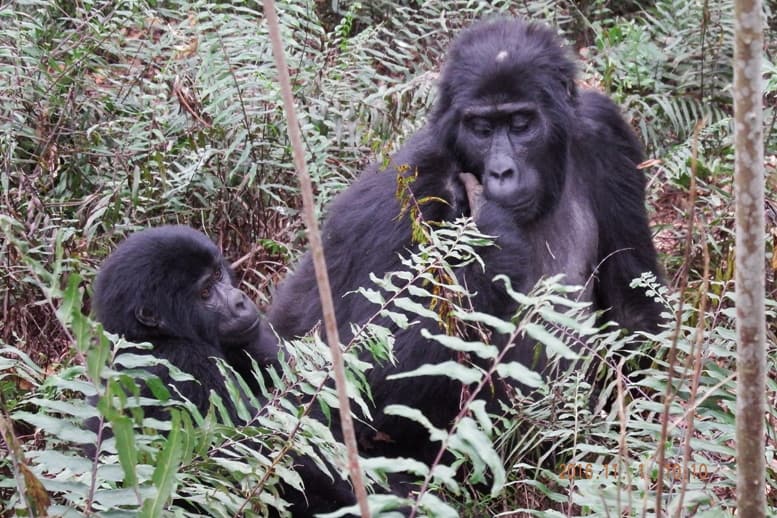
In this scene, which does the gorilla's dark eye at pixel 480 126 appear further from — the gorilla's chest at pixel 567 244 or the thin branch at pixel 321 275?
the thin branch at pixel 321 275

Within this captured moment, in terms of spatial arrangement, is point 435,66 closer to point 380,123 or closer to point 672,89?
point 380,123

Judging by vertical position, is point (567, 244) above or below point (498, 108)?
below

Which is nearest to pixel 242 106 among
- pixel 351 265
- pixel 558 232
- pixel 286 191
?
pixel 286 191

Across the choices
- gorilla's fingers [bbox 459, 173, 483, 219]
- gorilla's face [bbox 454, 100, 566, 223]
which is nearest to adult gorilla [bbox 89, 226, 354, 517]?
gorilla's fingers [bbox 459, 173, 483, 219]

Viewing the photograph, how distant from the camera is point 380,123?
6555 mm

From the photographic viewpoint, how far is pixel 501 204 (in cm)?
468

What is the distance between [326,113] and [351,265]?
5.67ft

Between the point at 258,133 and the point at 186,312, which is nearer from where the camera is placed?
the point at 186,312

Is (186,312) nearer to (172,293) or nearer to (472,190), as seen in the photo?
(172,293)

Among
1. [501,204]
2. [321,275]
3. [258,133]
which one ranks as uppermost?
[321,275]

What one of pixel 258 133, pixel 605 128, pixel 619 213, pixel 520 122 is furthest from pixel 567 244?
pixel 258 133

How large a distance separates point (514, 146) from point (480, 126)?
0.58 ft

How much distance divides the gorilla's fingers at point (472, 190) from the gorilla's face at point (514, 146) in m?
0.03

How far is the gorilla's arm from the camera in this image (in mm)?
5332
